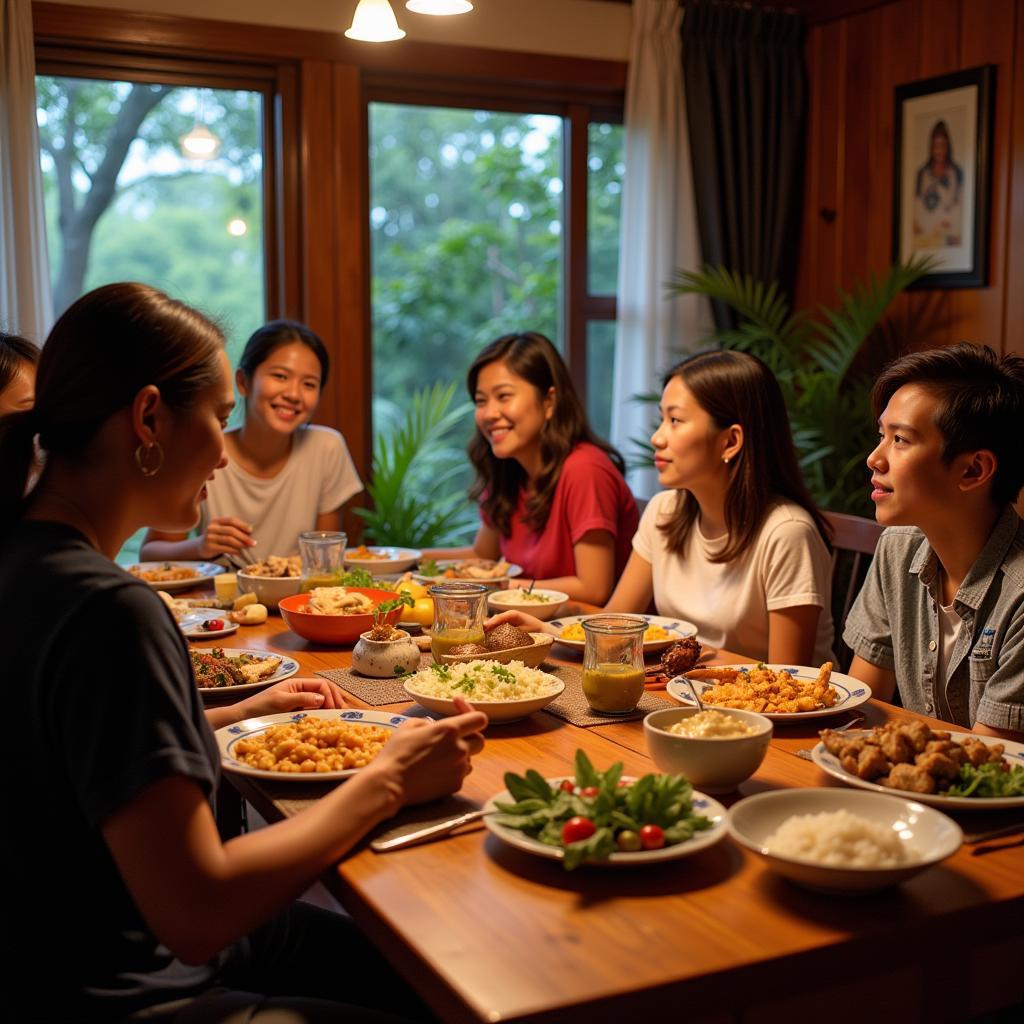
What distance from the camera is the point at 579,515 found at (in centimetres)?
329

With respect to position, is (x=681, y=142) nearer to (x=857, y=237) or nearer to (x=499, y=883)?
(x=857, y=237)

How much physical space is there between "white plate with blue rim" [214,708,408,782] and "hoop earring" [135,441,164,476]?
418 millimetres

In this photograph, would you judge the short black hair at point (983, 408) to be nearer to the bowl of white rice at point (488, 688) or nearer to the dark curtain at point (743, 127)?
the bowl of white rice at point (488, 688)

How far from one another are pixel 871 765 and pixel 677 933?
0.45 metres

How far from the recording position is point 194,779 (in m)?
1.20

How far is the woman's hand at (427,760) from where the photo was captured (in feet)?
4.61

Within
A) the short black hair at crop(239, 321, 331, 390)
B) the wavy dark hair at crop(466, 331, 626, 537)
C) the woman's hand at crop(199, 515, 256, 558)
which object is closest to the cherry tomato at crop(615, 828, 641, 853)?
the woman's hand at crop(199, 515, 256, 558)

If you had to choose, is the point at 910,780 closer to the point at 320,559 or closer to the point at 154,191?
the point at 320,559

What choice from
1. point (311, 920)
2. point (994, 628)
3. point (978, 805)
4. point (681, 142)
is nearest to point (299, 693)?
point (311, 920)

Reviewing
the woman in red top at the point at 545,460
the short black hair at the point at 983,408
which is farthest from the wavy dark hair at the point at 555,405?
the short black hair at the point at 983,408

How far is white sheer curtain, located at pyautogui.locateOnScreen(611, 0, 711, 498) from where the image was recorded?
4777mm

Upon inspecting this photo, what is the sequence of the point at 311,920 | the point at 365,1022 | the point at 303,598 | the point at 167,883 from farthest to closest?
the point at 303,598 → the point at 311,920 → the point at 365,1022 → the point at 167,883

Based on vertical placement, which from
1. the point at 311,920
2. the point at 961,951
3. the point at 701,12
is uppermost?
the point at 701,12

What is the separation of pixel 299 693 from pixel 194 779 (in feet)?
2.17
